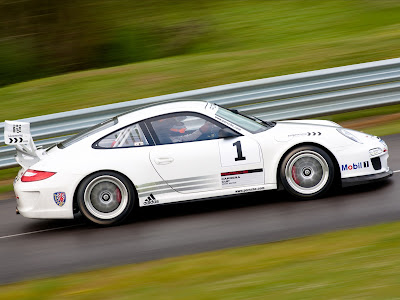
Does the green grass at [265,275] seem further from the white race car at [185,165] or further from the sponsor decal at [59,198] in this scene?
the sponsor decal at [59,198]

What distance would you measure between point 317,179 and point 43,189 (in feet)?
11.2

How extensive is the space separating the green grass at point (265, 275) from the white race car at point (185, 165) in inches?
54.9

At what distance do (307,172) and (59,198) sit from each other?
3106 millimetres

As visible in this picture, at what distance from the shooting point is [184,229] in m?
7.43

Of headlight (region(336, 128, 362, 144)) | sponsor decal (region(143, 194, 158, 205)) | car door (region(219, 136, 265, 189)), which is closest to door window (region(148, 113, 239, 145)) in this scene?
car door (region(219, 136, 265, 189))

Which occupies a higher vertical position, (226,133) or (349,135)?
(226,133)

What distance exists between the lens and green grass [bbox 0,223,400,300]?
5.07m

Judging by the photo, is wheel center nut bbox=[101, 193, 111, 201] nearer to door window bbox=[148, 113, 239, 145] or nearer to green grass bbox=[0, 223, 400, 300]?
door window bbox=[148, 113, 239, 145]

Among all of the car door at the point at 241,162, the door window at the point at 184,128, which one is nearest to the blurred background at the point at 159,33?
the door window at the point at 184,128

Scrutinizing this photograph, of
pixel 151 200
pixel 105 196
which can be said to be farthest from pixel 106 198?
pixel 151 200

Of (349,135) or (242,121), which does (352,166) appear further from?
(242,121)

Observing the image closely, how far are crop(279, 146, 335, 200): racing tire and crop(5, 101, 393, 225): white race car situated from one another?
0.01m

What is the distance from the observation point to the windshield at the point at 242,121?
7998 millimetres

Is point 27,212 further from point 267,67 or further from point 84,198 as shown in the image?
point 267,67
